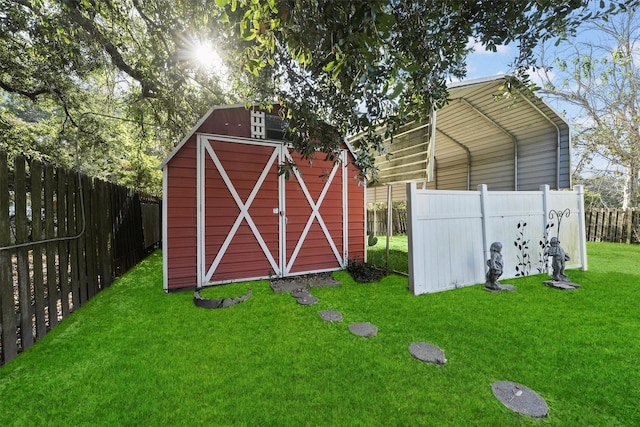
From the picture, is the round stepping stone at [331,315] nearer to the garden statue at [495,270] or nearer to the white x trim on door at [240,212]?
the white x trim on door at [240,212]

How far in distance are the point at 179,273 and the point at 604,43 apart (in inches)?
592

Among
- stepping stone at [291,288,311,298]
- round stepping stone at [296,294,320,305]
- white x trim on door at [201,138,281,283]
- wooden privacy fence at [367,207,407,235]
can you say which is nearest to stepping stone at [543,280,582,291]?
round stepping stone at [296,294,320,305]

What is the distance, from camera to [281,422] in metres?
1.49

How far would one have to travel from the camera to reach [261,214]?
4672mm

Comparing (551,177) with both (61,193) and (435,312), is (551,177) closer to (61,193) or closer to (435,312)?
(435,312)

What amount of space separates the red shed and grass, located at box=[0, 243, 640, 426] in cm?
104

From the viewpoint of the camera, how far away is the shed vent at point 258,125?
460 cm

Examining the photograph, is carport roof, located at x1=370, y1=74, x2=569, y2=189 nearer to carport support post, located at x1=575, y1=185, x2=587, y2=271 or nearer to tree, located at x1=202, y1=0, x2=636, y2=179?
carport support post, located at x1=575, y1=185, x2=587, y2=271

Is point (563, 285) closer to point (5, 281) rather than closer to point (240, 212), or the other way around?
point (240, 212)

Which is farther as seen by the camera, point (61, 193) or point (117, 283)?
point (117, 283)

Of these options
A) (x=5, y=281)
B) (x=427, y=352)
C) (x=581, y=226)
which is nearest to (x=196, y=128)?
(x=5, y=281)

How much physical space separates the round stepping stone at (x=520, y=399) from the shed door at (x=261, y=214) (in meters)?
3.49

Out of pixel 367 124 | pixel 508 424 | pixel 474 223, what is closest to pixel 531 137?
pixel 474 223

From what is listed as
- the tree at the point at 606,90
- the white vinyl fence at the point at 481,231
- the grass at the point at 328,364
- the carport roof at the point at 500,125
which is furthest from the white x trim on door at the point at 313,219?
the tree at the point at 606,90
